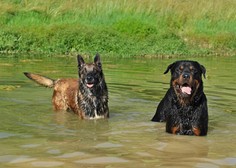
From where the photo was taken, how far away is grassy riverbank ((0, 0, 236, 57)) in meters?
20.2

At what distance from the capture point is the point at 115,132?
313 inches

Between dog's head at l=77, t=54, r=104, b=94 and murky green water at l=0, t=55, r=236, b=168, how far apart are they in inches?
23.8

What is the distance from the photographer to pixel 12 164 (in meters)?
5.89

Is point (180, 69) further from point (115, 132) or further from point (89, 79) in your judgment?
point (89, 79)

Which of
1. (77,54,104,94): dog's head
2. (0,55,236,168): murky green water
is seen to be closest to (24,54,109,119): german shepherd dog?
(77,54,104,94): dog's head

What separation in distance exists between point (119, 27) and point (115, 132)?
49.2ft

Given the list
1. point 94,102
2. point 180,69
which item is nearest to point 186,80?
point 180,69

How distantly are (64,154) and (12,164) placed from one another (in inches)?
28.0

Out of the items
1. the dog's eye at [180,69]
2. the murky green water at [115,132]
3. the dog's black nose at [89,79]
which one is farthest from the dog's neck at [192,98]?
the dog's black nose at [89,79]

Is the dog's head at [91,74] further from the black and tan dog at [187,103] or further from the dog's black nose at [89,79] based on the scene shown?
the black and tan dog at [187,103]

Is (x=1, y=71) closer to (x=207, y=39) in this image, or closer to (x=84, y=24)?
(x=84, y=24)

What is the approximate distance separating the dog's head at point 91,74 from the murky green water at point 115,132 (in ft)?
1.99

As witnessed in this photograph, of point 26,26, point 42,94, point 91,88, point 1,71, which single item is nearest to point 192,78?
point 91,88

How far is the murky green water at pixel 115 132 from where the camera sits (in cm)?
621
